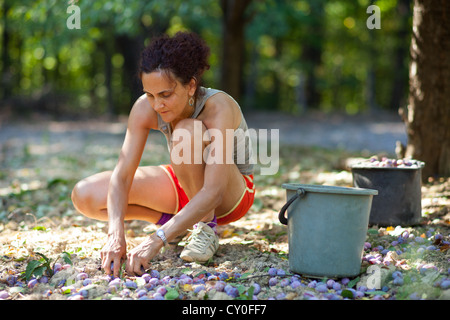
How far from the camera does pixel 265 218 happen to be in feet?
11.4

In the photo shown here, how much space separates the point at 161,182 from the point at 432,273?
57.5 inches

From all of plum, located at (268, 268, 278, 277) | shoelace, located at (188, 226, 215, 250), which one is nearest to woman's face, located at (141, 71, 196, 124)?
shoelace, located at (188, 226, 215, 250)

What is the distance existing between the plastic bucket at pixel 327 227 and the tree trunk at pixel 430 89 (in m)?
2.09

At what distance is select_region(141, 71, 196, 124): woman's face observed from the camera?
224 cm

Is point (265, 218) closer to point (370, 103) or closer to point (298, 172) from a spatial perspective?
point (298, 172)

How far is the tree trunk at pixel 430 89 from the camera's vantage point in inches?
147

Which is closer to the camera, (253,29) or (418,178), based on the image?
(418,178)

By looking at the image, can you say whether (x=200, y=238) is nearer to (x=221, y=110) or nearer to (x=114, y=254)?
(x=114, y=254)

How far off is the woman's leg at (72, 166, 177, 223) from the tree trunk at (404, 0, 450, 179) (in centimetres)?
221

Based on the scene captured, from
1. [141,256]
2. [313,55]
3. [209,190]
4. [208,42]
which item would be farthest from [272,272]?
[313,55]

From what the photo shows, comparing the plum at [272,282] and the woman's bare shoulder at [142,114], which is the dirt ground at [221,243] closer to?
the plum at [272,282]
